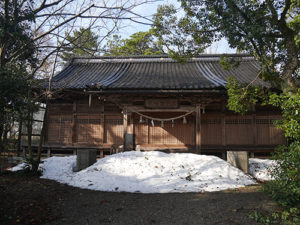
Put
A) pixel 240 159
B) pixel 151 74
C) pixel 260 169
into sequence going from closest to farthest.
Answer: pixel 240 159 < pixel 260 169 < pixel 151 74

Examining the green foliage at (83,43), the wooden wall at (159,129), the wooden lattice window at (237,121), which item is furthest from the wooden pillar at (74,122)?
the wooden lattice window at (237,121)

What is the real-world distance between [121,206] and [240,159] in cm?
544

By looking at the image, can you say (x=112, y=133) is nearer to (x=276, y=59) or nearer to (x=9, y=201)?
(x=9, y=201)

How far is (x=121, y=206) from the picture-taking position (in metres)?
5.22

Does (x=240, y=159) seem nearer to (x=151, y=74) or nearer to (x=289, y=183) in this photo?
(x=289, y=183)

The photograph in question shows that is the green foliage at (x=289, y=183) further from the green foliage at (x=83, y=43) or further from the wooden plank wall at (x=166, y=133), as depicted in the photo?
the wooden plank wall at (x=166, y=133)

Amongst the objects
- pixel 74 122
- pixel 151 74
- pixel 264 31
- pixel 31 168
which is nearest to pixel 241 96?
pixel 264 31

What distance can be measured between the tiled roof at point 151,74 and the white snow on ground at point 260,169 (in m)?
3.58

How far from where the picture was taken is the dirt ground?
4340 mm

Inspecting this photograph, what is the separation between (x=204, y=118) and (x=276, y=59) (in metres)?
5.04

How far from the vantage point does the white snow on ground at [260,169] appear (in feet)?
26.9

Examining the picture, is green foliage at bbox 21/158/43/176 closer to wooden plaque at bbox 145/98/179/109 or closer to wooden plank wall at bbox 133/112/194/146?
wooden plank wall at bbox 133/112/194/146

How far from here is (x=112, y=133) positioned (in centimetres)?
1167

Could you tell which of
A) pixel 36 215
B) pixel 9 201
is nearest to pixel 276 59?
pixel 36 215
